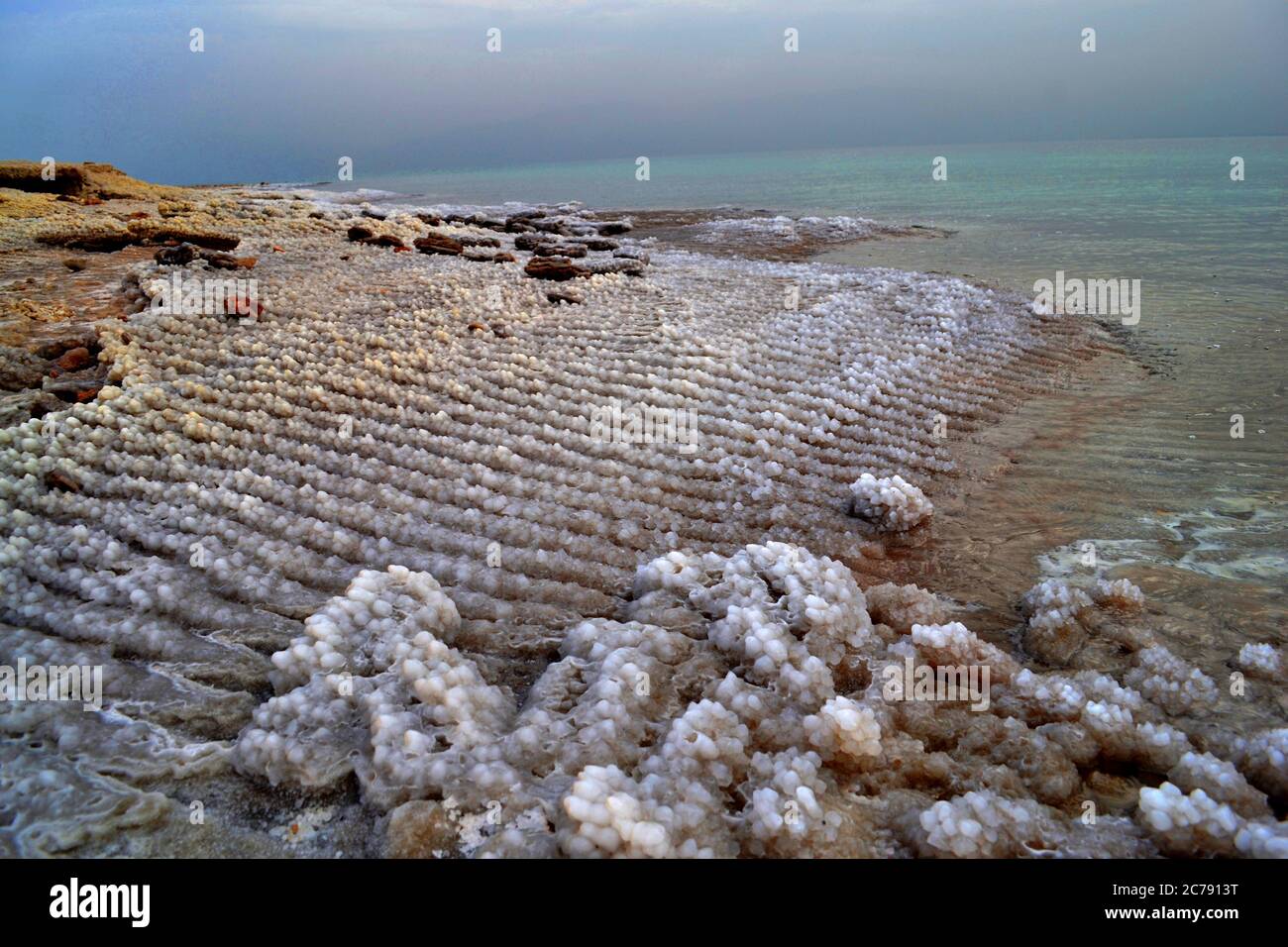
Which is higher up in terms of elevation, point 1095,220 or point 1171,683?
point 1095,220

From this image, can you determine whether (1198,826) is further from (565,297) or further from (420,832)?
(565,297)

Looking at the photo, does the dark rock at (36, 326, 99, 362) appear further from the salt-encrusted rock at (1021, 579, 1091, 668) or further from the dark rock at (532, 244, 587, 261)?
Answer: the dark rock at (532, 244, 587, 261)

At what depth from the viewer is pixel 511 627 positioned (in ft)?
11.9

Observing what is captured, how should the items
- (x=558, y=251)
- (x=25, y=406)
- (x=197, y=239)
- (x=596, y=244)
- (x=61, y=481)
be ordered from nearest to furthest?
(x=61, y=481), (x=25, y=406), (x=197, y=239), (x=558, y=251), (x=596, y=244)

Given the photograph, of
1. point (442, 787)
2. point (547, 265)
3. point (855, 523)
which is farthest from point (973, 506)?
point (547, 265)

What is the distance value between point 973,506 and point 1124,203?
2684 cm

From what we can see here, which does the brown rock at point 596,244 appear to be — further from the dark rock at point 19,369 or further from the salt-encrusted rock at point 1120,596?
the salt-encrusted rock at point 1120,596

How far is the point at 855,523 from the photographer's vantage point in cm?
484
